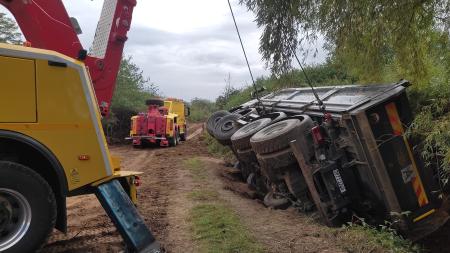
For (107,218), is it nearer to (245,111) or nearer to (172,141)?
(245,111)

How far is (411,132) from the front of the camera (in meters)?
5.90

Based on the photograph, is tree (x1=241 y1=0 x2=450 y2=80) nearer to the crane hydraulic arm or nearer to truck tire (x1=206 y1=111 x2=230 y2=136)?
the crane hydraulic arm

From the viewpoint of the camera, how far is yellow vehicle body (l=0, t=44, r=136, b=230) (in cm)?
426

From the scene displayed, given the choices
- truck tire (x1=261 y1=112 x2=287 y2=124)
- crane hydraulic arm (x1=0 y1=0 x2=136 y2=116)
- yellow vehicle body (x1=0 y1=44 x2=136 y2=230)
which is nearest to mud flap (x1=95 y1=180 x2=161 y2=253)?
yellow vehicle body (x1=0 y1=44 x2=136 y2=230)

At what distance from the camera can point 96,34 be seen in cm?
723

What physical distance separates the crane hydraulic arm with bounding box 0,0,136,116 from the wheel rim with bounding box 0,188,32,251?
2.03 meters

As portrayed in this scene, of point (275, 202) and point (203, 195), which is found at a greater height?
point (203, 195)

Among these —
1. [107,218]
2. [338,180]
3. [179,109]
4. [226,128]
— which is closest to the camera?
[338,180]

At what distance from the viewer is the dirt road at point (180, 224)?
210 inches

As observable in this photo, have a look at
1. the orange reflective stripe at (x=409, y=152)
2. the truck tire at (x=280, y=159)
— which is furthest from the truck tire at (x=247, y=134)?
the orange reflective stripe at (x=409, y=152)

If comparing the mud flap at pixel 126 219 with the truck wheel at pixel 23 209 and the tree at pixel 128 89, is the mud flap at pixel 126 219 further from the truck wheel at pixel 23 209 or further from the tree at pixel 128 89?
the tree at pixel 128 89

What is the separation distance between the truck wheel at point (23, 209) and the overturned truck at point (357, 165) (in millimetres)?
3511

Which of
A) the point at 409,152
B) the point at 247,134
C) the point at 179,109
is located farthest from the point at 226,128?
the point at 179,109

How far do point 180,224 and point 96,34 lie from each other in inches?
122
